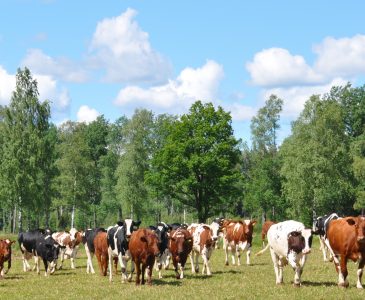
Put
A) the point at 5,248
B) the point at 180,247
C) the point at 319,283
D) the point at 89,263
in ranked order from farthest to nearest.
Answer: the point at 89,263
the point at 5,248
the point at 180,247
the point at 319,283

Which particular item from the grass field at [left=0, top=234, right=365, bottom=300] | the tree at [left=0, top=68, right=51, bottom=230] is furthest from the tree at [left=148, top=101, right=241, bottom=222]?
the grass field at [left=0, top=234, right=365, bottom=300]

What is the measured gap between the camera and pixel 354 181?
254 ft

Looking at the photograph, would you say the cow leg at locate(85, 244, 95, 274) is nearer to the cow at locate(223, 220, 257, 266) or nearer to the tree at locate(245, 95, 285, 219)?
the cow at locate(223, 220, 257, 266)

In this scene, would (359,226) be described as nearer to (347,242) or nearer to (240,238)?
(347,242)

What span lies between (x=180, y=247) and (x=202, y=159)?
3694 cm

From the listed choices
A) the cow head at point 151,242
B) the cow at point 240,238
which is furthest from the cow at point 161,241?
the cow at point 240,238

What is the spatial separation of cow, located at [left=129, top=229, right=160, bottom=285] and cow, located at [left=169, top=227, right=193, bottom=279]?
2395 mm

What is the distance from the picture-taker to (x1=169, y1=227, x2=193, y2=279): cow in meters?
24.7

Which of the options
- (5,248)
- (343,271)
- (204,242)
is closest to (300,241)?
(343,271)

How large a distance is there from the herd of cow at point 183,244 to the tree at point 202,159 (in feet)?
92.6

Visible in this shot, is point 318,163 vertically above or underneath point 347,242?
above

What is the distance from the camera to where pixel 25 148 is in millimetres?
67562

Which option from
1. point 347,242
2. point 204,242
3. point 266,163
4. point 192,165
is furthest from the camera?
point 266,163

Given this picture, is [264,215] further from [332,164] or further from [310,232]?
[310,232]
